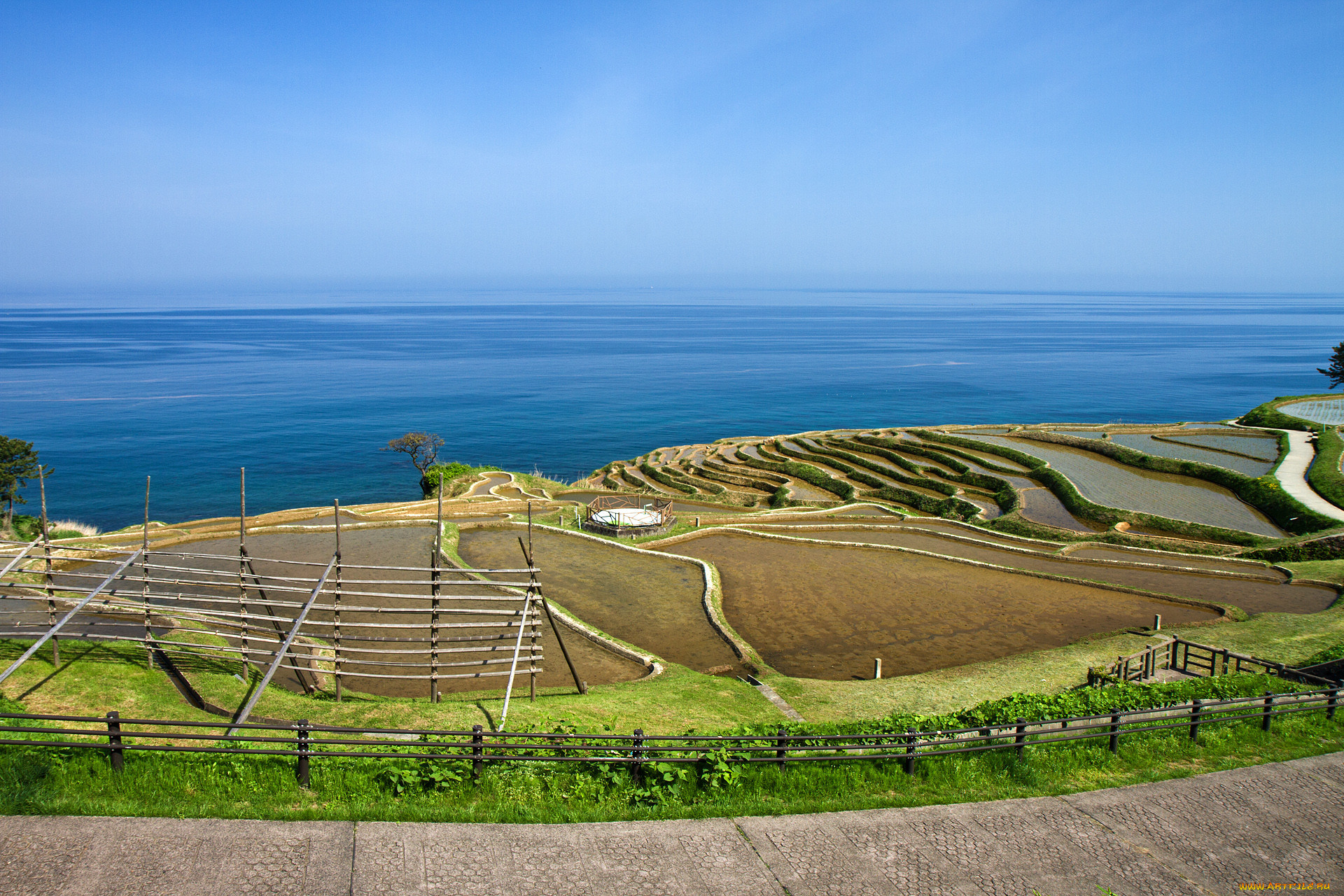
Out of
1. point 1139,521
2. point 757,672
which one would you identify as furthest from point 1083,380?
point 757,672

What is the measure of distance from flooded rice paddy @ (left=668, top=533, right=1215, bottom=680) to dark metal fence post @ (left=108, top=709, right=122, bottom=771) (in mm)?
15387

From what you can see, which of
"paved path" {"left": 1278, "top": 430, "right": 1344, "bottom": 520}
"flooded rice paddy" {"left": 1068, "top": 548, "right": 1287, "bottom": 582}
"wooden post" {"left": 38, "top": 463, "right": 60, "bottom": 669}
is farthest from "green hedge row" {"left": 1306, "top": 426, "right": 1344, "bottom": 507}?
"wooden post" {"left": 38, "top": 463, "right": 60, "bottom": 669}

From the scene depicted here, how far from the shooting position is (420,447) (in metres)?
72.1

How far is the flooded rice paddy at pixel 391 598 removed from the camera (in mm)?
18312

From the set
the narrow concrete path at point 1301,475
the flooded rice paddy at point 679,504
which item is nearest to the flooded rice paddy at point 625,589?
the flooded rice paddy at point 679,504

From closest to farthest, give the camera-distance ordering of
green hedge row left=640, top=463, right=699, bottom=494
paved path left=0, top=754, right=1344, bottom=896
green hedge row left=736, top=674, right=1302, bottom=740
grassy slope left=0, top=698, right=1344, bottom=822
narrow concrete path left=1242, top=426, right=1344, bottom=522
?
paved path left=0, top=754, right=1344, bottom=896 → grassy slope left=0, top=698, right=1344, bottom=822 → green hedge row left=736, top=674, right=1302, bottom=740 → narrow concrete path left=1242, top=426, right=1344, bottom=522 → green hedge row left=640, top=463, right=699, bottom=494

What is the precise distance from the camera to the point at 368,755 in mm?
9945

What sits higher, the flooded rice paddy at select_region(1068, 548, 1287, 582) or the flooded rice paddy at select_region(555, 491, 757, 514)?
the flooded rice paddy at select_region(1068, 548, 1287, 582)

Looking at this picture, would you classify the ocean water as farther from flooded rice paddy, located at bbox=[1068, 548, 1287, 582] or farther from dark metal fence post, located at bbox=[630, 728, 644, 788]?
dark metal fence post, located at bbox=[630, 728, 644, 788]

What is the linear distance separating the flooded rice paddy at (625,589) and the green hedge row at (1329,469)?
36838 millimetres

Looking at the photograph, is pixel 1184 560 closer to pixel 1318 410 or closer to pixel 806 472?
pixel 806 472

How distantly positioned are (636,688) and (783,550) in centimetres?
1608

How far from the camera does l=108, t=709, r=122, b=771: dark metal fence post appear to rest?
9664 mm

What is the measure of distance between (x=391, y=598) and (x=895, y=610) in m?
17.0
